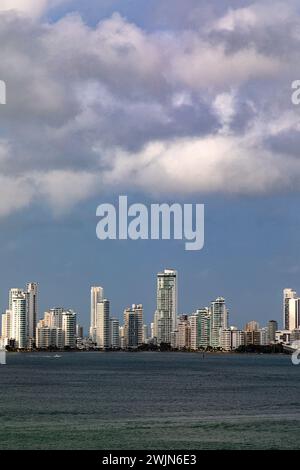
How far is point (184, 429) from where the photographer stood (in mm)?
48844

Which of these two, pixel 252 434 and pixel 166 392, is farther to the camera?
pixel 166 392

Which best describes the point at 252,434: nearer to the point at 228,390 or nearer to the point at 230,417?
the point at 230,417

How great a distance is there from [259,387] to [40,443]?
5098 centimetres

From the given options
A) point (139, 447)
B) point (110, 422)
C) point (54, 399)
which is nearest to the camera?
point (139, 447)

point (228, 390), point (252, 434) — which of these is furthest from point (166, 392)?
point (252, 434)

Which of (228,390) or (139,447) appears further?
(228,390)

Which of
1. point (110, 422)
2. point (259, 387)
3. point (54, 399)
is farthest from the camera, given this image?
point (259, 387)

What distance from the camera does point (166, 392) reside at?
80375 millimetres
